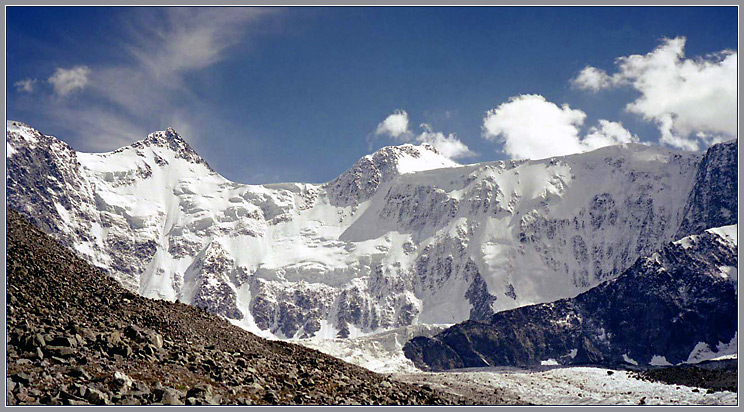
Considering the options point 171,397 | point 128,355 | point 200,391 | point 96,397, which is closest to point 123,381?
point 171,397

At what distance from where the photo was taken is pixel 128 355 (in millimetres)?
57219

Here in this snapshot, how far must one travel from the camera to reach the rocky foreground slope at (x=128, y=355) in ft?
163

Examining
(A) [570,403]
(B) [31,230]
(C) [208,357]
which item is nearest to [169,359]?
(C) [208,357]

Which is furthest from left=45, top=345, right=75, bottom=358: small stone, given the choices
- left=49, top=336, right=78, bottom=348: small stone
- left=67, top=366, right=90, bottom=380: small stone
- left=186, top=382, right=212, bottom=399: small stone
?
left=186, top=382, right=212, bottom=399: small stone

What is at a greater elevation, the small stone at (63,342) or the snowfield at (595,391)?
the small stone at (63,342)

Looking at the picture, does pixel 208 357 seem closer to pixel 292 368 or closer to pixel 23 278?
pixel 292 368

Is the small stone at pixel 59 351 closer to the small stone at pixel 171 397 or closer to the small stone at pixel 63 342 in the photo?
the small stone at pixel 63 342

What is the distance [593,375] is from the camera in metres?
144

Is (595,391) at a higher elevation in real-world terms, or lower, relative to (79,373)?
lower

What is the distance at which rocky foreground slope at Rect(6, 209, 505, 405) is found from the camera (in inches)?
1954

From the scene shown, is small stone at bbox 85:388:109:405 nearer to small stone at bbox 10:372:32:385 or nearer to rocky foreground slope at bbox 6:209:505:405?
rocky foreground slope at bbox 6:209:505:405

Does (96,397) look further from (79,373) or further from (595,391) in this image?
(595,391)

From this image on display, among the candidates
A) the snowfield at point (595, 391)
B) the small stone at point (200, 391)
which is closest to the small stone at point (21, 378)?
the small stone at point (200, 391)

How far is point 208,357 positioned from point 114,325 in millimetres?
8047
